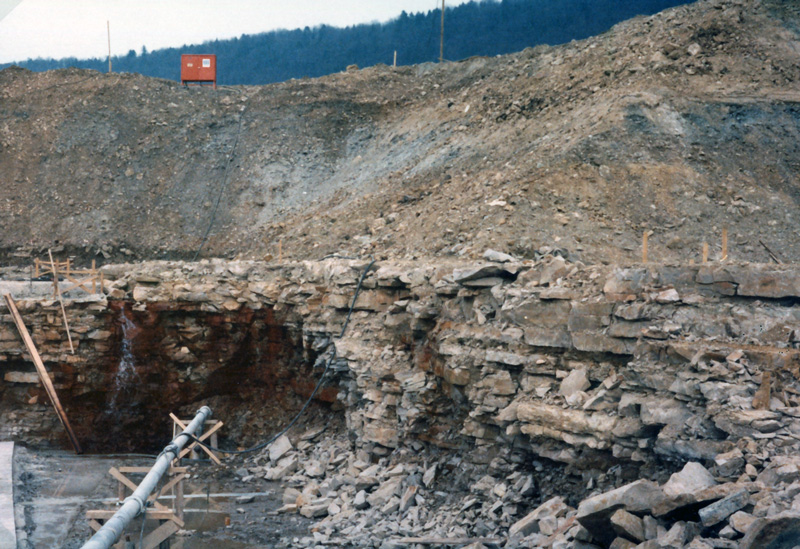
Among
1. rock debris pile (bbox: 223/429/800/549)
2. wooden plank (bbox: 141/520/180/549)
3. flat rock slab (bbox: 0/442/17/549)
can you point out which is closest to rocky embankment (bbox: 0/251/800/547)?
rock debris pile (bbox: 223/429/800/549)

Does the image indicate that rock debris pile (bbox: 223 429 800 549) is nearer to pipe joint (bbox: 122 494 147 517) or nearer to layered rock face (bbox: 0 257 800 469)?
layered rock face (bbox: 0 257 800 469)

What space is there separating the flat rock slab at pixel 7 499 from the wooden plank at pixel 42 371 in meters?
1.23

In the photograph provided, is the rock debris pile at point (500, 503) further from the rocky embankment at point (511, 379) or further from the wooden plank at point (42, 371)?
the wooden plank at point (42, 371)

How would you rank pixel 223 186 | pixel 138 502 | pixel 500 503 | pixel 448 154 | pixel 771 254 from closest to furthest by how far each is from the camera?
pixel 138 502, pixel 500 503, pixel 771 254, pixel 448 154, pixel 223 186

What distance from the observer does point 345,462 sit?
48.4 feet

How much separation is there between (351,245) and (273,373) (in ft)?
13.6

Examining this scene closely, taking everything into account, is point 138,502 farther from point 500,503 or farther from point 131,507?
point 500,503

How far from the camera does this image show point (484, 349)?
1159 cm

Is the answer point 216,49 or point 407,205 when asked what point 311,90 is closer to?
point 216,49

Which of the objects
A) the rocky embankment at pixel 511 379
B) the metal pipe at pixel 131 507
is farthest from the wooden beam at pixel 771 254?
the metal pipe at pixel 131 507

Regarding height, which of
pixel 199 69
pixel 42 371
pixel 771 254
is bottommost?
pixel 42 371

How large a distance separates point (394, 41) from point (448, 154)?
13284 millimetres

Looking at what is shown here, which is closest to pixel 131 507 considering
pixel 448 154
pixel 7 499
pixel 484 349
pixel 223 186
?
pixel 7 499

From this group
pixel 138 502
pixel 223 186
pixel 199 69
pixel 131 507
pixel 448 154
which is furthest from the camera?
pixel 199 69
